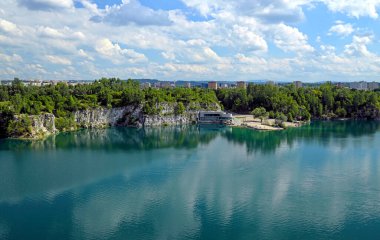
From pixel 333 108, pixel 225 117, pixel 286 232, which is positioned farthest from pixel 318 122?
pixel 286 232

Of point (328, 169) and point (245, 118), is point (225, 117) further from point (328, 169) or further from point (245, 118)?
point (328, 169)

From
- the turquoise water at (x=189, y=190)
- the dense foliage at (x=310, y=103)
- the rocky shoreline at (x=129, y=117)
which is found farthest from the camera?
the dense foliage at (x=310, y=103)

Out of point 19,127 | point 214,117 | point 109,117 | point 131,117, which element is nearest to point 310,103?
point 214,117

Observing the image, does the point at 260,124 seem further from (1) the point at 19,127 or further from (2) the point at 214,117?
(1) the point at 19,127

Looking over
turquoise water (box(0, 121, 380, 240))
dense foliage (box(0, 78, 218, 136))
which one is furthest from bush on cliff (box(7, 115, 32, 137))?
turquoise water (box(0, 121, 380, 240))

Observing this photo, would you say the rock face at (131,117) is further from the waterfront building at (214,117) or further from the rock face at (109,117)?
the waterfront building at (214,117)

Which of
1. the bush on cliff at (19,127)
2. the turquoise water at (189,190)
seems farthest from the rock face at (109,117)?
the turquoise water at (189,190)
